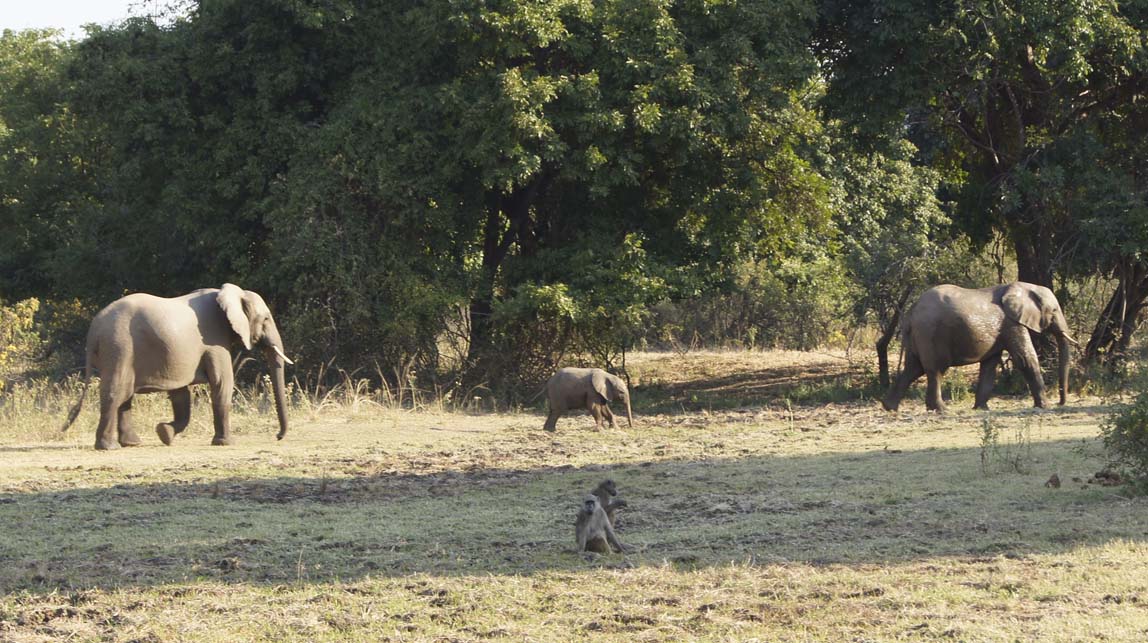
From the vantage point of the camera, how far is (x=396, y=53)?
864 inches

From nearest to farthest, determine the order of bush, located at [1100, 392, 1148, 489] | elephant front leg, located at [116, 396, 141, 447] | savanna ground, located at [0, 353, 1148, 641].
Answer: savanna ground, located at [0, 353, 1148, 641] < bush, located at [1100, 392, 1148, 489] < elephant front leg, located at [116, 396, 141, 447]

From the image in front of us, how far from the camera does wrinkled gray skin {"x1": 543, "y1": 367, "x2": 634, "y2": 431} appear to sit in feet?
54.1

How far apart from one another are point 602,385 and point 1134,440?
7.25 m

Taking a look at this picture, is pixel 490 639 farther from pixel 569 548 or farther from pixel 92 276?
pixel 92 276

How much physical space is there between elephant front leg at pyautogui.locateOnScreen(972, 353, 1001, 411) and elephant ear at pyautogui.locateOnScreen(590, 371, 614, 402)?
500 centimetres

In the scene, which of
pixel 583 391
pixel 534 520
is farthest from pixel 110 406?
pixel 534 520

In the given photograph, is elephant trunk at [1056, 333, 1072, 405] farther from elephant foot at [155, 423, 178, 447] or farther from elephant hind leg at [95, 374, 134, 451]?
elephant hind leg at [95, 374, 134, 451]

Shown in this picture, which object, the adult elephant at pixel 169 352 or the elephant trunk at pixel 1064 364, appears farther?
the elephant trunk at pixel 1064 364

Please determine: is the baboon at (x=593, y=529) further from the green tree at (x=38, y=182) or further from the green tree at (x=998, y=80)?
the green tree at (x=38, y=182)

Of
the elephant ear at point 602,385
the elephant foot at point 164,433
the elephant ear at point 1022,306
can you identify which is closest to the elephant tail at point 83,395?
the elephant foot at point 164,433

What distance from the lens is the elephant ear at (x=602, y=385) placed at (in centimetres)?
1645

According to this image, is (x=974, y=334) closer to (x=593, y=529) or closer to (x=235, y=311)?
(x=235, y=311)

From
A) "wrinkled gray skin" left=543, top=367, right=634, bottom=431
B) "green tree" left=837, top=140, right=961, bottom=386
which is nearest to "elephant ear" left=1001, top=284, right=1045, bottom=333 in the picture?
"green tree" left=837, top=140, right=961, bottom=386

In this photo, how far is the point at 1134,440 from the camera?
33.6 ft
